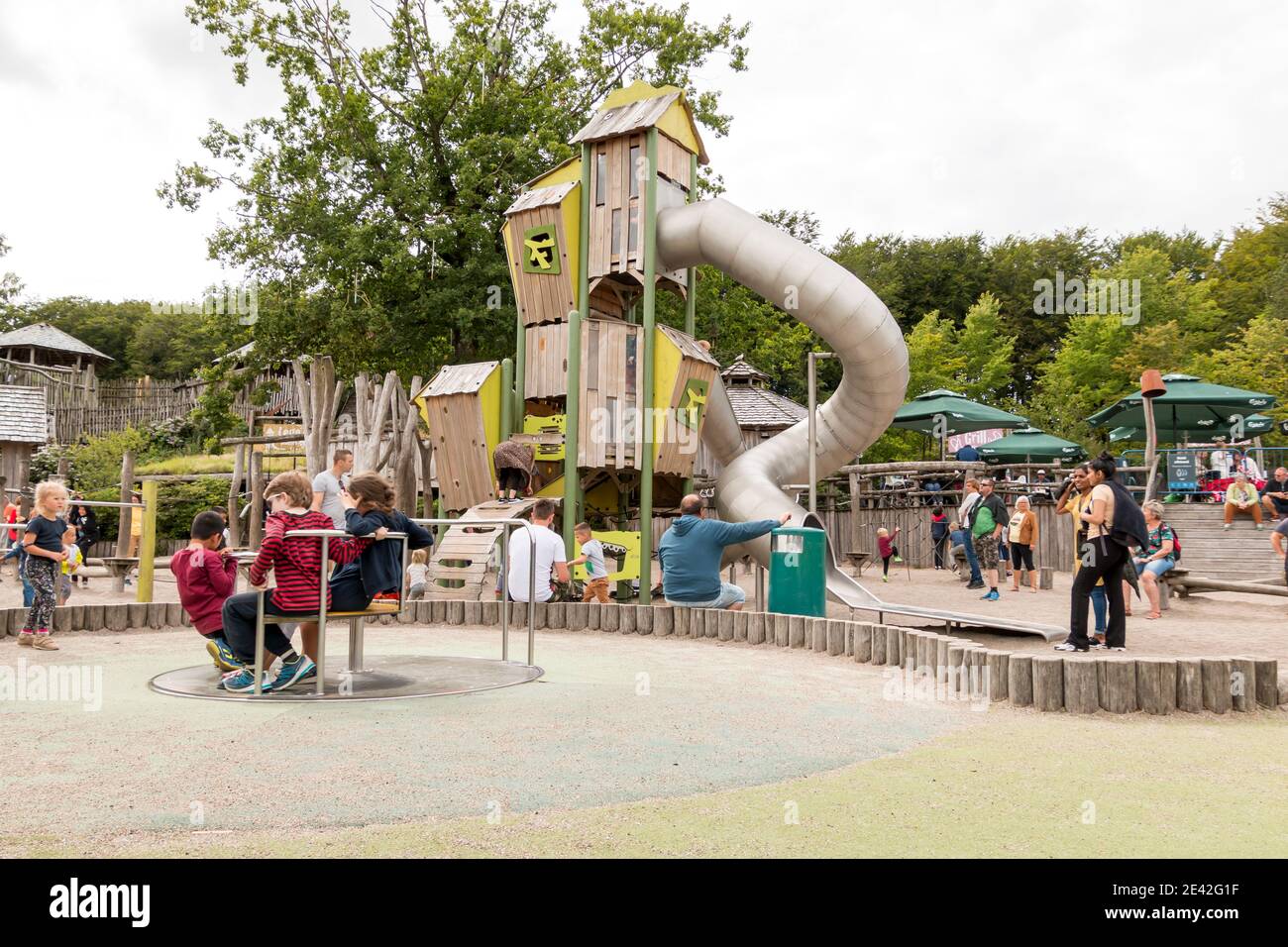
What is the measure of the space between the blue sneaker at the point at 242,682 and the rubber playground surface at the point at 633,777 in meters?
0.42

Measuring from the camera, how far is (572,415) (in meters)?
14.1

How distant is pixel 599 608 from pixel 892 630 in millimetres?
3627

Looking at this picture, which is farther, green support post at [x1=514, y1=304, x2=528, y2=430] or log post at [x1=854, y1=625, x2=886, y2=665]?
green support post at [x1=514, y1=304, x2=528, y2=430]

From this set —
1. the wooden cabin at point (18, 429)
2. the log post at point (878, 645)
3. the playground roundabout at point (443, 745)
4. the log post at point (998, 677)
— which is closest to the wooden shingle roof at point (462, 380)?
the playground roundabout at point (443, 745)

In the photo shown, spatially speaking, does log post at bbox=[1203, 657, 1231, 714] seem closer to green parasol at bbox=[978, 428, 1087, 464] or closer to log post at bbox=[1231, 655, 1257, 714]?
log post at bbox=[1231, 655, 1257, 714]

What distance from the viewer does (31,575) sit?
896 centimetres

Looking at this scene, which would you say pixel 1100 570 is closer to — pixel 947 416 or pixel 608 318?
pixel 608 318

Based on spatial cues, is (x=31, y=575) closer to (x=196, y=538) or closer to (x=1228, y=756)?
(x=196, y=538)

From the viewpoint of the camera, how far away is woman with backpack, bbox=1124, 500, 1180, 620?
1332 centimetres

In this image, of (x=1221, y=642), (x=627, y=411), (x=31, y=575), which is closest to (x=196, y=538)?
(x=31, y=575)

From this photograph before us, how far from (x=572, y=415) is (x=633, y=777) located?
9.90 metres

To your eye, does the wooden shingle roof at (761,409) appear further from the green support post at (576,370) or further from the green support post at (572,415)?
the green support post at (572,415)

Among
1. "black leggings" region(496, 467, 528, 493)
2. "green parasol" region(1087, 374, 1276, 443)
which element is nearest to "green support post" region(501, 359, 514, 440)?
"black leggings" region(496, 467, 528, 493)

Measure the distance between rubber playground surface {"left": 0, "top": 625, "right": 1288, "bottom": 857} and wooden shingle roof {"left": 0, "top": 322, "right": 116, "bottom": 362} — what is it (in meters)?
53.5
